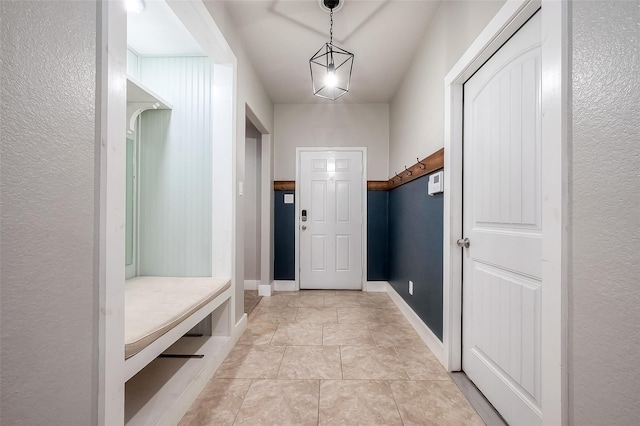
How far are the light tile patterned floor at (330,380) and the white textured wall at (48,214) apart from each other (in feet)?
2.81

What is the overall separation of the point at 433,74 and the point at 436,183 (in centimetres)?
89

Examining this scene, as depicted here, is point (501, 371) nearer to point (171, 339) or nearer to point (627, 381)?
point (627, 381)

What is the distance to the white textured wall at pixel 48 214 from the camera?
594 millimetres

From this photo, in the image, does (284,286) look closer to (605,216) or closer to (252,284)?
(252,284)

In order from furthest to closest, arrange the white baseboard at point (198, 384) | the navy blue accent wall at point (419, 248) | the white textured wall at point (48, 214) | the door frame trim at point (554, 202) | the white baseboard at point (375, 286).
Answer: the white baseboard at point (375, 286), the navy blue accent wall at point (419, 248), the white baseboard at point (198, 384), the door frame trim at point (554, 202), the white textured wall at point (48, 214)

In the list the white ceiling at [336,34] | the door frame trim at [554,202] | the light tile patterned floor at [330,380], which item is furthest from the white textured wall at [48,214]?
the white ceiling at [336,34]

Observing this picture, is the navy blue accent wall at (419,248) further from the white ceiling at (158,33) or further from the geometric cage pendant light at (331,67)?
the white ceiling at (158,33)

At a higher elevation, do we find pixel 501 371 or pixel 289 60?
pixel 289 60

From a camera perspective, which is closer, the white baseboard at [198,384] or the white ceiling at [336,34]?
the white baseboard at [198,384]

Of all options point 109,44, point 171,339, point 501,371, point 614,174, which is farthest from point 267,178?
point 614,174

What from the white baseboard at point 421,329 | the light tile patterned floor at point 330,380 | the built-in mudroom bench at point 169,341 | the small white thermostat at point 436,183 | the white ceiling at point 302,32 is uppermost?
the white ceiling at point 302,32

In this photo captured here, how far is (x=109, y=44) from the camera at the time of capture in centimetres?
85

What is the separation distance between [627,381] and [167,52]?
114 inches

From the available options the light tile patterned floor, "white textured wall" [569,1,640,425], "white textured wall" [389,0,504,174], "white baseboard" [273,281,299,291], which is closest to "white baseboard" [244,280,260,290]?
"white baseboard" [273,281,299,291]
